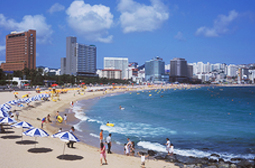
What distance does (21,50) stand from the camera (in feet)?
514

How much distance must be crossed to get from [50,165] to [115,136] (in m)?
9.14

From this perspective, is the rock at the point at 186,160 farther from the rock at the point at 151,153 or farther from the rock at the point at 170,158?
the rock at the point at 151,153

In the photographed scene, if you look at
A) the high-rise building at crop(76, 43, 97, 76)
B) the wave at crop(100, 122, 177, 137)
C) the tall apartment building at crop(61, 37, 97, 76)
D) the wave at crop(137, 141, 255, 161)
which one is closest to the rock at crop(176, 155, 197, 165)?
the wave at crop(137, 141, 255, 161)

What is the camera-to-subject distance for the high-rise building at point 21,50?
506 feet

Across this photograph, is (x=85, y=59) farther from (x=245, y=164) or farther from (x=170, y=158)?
(x=245, y=164)

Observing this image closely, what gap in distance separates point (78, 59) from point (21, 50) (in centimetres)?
4028

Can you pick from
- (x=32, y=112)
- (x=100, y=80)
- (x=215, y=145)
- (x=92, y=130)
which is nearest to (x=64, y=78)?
(x=100, y=80)

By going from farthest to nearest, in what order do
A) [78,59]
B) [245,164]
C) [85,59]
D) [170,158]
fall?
[85,59] < [78,59] < [170,158] < [245,164]

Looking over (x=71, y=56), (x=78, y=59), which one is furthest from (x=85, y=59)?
(x=71, y=56)

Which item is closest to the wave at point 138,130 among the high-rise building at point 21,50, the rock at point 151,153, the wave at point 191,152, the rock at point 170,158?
the wave at point 191,152

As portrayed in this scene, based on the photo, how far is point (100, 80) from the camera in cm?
14788

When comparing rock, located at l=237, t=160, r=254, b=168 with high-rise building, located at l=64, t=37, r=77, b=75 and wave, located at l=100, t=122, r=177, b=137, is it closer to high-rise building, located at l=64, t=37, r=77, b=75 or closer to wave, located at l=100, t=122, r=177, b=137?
wave, located at l=100, t=122, r=177, b=137

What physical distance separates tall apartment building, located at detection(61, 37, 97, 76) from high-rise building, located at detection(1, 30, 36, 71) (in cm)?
2672

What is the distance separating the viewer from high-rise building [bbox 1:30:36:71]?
154337 millimetres
